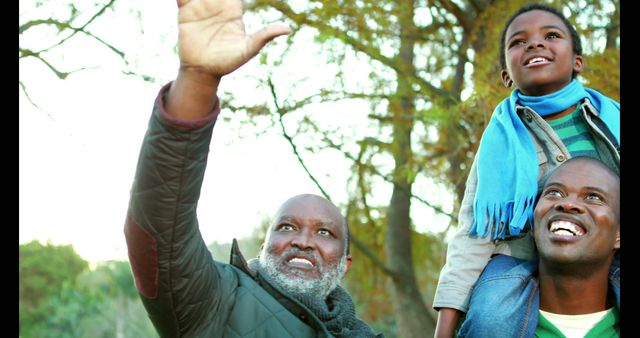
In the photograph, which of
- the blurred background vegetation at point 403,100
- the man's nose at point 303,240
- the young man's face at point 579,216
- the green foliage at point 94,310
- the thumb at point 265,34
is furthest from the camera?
the green foliage at point 94,310

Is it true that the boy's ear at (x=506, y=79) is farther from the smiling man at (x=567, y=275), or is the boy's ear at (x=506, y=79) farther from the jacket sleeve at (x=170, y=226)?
the jacket sleeve at (x=170, y=226)

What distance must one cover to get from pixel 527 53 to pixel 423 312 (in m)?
7.27

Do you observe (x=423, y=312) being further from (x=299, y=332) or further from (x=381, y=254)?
(x=299, y=332)

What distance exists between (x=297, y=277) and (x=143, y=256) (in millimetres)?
936

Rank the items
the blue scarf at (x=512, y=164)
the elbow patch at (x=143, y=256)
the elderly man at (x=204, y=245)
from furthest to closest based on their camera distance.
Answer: the blue scarf at (x=512, y=164) → the elbow patch at (x=143, y=256) → the elderly man at (x=204, y=245)

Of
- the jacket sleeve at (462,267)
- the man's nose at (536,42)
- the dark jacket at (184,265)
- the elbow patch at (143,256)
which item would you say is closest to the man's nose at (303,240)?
the dark jacket at (184,265)

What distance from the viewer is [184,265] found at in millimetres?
2932

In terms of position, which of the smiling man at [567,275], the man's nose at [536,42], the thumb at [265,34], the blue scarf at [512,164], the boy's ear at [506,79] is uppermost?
the man's nose at [536,42]

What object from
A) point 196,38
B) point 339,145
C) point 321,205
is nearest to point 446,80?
point 339,145

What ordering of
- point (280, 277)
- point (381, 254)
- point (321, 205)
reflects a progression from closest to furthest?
1. point (280, 277)
2. point (321, 205)
3. point (381, 254)

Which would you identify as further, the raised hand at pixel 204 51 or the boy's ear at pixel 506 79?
the boy's ear at pixel 506 79

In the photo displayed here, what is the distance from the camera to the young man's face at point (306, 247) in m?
3.65

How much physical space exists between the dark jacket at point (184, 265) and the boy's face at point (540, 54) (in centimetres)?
132

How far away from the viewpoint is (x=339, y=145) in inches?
372
